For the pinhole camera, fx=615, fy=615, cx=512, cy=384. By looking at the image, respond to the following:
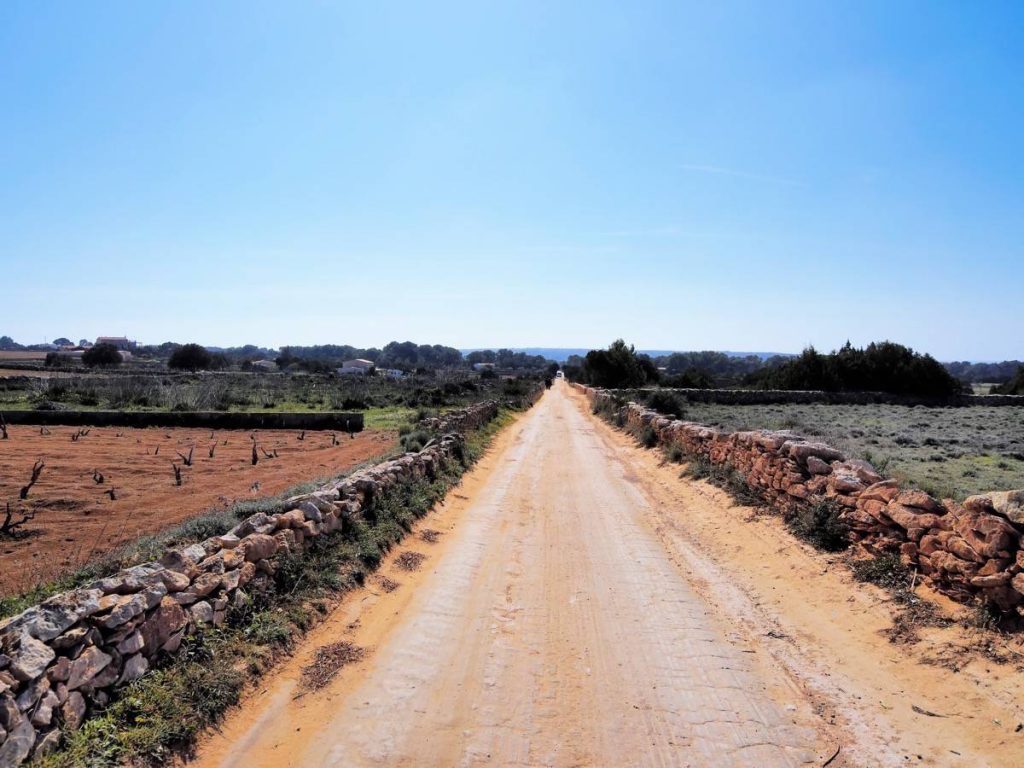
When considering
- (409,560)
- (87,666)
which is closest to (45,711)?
(87,666)

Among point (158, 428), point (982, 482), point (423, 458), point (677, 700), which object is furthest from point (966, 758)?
point (158, 428)

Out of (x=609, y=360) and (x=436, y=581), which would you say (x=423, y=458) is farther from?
(x=609, y=360)

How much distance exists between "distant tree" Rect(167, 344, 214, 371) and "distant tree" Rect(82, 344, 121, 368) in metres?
6.83

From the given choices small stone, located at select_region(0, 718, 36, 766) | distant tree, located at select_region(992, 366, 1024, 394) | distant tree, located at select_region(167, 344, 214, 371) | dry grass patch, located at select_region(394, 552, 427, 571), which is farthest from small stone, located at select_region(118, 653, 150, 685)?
distant tree, located at select_region(167, 344, 214, 371)

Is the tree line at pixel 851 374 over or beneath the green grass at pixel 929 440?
over

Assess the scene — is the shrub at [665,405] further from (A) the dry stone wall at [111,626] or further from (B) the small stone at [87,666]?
(B) the small stone at [87,666]

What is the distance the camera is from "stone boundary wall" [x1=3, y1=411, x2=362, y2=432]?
2608cm

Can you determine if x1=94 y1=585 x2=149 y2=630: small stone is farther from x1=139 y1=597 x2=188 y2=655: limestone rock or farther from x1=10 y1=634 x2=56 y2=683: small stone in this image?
x1=10 y1=634 x2=56 y2=683: small stone

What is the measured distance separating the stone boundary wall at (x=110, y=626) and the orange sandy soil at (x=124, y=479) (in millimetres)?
2709

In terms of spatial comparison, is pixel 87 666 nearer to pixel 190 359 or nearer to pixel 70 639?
pixel 70 639

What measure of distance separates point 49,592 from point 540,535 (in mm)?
5916

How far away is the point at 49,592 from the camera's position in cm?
565

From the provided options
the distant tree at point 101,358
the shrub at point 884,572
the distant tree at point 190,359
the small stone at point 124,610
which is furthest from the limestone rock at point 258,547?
the distant tree at point 190,359

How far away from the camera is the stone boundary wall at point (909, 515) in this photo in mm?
5348
